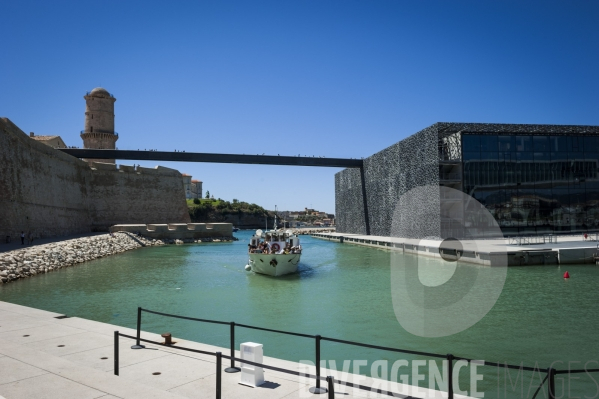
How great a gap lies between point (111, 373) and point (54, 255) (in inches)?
966

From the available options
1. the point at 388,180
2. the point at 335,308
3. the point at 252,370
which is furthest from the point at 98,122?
the point at 252,370

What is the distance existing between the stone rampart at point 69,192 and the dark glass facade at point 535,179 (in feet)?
109

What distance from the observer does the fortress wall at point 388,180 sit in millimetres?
36281

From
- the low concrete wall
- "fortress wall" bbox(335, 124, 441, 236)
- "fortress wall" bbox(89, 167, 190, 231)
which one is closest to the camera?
"fortress wall" bbox(335, 124, 441, 236)

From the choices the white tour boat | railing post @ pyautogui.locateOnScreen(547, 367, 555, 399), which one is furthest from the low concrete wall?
railing post @ pyautogui.locateOnScreen(547, 367, 555, 399)

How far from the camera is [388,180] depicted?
1779 inches

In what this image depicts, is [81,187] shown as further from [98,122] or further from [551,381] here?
[551,381]

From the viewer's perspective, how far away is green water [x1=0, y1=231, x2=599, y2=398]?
1027cm

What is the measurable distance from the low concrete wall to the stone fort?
3962mm

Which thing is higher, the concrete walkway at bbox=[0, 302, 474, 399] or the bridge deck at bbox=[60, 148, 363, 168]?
the bridge deck at bbox=[60, 148, 363, 168]

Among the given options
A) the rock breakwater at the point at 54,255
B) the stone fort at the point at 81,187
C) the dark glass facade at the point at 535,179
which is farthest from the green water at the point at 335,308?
the dark glass facade at the point at 535,179

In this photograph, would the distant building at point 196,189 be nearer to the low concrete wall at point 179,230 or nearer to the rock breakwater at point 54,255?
the low concrete wall at point 179,230

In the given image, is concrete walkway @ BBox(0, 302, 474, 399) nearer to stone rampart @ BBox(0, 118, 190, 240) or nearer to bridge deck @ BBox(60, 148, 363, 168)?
stone rampart @ BBox(0, 118, 190, 240)

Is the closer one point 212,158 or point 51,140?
point 51,140
